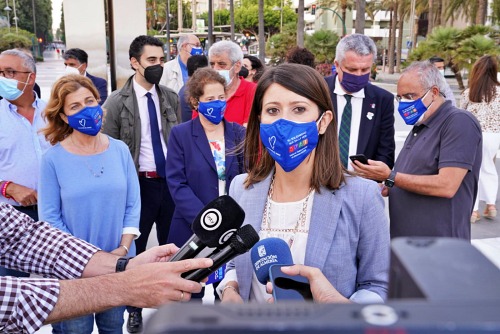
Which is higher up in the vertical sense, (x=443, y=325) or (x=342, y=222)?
(x=443, y=325)

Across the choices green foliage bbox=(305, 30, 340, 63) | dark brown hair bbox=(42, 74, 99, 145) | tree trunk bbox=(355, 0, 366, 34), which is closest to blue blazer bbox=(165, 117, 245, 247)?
dark brown hair bbox=(42, 74, 99, 145)

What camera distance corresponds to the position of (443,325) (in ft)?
1.47

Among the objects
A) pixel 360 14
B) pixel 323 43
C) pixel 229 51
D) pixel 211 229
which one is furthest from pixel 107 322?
pixel 323 43

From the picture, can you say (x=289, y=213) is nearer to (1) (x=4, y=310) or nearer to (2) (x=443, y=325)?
(1) (x=4, y=310)

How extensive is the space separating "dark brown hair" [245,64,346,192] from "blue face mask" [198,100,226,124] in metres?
1.22

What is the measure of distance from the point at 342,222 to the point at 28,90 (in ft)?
9.39

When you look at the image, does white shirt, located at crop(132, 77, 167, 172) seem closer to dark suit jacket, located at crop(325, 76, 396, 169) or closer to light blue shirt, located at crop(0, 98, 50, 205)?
light blue shirt, located at crop(0, 98, 50, 205)

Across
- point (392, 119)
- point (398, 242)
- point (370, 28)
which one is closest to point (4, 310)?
point (398, 242)

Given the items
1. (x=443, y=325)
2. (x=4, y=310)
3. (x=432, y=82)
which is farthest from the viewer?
(x=432, y=82)

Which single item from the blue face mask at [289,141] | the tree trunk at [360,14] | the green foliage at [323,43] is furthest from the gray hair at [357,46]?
the green foliage at [323,43]

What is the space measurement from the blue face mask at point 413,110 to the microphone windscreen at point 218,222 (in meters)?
1.84

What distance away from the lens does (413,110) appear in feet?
9.89

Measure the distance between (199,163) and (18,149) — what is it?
1307 millimetres

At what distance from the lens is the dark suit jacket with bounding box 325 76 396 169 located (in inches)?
138
